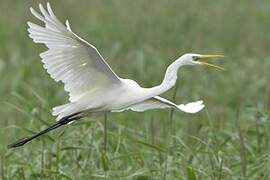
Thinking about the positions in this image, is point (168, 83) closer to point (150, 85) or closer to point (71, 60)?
point (71, 60)

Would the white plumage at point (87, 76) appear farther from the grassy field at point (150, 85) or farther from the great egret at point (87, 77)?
the grassy field at point (150, 85)

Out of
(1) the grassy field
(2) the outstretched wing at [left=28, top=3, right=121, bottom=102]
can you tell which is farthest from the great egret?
(1) the grassy field

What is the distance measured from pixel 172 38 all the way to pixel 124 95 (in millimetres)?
6032

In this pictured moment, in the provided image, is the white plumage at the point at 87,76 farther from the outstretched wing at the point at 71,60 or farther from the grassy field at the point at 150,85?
the grassy field at the point at 150,85

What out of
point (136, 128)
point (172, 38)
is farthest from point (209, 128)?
point (172, 38)

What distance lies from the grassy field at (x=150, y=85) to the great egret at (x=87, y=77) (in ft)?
0.92

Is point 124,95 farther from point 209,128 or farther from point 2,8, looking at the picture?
point 2,8

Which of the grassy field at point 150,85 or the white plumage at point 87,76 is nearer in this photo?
the white plumage at point 87,76

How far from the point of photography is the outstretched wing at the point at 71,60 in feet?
14.0

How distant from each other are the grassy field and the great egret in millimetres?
280

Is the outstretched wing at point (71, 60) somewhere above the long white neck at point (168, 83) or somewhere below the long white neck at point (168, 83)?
above

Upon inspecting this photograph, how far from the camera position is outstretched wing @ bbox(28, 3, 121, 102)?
4270mm

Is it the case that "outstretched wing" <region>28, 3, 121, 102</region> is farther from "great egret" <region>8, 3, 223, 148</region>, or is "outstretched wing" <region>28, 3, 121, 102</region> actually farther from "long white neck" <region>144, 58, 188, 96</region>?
"long white neck" <region>144, 58, 188, 96</region>

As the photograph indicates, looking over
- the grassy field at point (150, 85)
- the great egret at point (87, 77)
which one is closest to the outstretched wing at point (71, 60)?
the great egret at point (87, 77)
